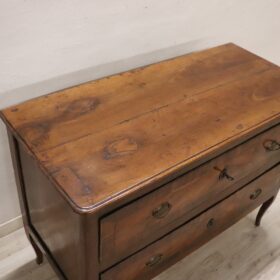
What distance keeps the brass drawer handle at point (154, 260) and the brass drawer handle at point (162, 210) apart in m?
0.21

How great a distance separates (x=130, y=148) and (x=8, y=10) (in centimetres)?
52

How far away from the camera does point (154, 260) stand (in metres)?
Result: 1.15

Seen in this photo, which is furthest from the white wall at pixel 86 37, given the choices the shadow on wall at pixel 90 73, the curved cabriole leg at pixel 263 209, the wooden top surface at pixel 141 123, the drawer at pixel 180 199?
the curved cabriole leg at pixel 263 209

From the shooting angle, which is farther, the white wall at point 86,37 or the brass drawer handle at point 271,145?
the brass drawer handle at point 271,145

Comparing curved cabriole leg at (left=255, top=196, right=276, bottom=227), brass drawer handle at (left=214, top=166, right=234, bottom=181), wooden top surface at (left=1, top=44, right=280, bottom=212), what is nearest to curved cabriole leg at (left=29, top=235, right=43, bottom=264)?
wooden top surface at (left=1, top=44, right=280, bottom=212)

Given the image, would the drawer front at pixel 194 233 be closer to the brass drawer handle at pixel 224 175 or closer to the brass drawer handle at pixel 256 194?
the brass drawer handle at pixel 256 194

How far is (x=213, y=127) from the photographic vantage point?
39.5 inches

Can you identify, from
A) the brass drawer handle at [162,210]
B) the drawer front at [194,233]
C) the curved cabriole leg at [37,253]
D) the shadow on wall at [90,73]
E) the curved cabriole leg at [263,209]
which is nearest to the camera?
the brass drawer handle at [162,210]

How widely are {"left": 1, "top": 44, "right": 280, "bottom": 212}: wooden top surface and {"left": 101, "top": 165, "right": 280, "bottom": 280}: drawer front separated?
1.05ft

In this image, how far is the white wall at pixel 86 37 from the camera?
1.06 m

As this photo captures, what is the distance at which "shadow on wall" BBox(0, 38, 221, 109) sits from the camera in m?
1.18

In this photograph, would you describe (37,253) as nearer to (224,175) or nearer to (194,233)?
(194,233)

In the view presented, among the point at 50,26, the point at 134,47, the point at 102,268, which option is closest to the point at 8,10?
the point at 50,26

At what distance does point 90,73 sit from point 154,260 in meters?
0.69
